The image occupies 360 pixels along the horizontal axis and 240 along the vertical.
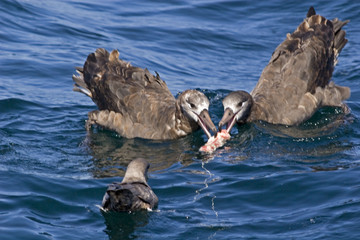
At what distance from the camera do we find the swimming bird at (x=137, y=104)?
37.0ft

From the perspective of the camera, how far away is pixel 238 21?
19344 millimetres

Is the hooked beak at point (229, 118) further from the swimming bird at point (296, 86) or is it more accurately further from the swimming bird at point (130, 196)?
the swimming bird at point (130, 196)

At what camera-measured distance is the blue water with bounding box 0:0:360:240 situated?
8180 mm

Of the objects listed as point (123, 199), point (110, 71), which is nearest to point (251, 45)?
point (110, 71)

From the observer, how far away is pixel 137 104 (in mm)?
Answer: 11719

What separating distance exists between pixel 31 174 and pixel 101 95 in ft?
9.34

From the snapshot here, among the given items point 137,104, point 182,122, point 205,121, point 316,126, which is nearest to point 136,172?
point 205,121

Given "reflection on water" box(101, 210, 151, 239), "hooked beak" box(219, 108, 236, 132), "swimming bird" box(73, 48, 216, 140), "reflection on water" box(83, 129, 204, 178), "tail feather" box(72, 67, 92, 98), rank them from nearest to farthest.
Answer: "reflection on water" box(101, 210, 151, 239) → "reflection on water" box(83, 129, 204, 178) → "hooked beak" box(219, 108, 236, 132) → "swimming bird" box(73, 48, 216, 140) → "tail feather" box(72, 67, 92, 98)

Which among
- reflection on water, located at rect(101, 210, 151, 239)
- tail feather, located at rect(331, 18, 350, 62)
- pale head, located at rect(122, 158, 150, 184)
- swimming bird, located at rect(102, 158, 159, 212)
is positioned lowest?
reflection on water, located at rect(101, 210, 151, 239)

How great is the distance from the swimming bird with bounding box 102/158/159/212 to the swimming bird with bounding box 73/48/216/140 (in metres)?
2.60

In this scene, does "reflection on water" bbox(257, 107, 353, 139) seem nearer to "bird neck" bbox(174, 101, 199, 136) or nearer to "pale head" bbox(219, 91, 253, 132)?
"pale head" bbox(219, 91, 253, 132)

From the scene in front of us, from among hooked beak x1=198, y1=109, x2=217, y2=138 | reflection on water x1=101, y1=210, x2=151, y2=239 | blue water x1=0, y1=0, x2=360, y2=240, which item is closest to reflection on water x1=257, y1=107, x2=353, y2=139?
blue water x1=0, y1=0, x2=360, y2=240

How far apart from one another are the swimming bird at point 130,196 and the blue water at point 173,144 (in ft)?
0.52

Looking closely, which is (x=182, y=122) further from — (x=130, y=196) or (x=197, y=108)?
(x=130, y=196)
